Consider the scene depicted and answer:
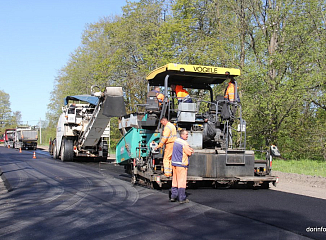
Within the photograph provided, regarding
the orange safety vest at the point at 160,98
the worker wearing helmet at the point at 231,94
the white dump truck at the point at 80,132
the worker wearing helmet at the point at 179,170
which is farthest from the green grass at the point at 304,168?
the worker wearing helmet at the point at 179,170

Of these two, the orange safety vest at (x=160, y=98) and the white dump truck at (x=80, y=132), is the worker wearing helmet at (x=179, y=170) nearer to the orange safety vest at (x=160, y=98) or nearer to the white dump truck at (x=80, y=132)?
the orange safety vest at (x=160, y=98)

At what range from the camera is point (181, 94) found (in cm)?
1023

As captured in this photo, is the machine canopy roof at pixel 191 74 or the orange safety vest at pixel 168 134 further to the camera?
the machine canopy roof at pixel 191 74

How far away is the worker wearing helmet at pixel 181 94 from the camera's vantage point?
1004cm

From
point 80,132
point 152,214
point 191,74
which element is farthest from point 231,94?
point 80,132

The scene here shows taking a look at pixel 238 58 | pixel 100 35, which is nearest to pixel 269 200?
pixel 238 58

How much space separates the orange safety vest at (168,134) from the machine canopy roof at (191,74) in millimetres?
1509

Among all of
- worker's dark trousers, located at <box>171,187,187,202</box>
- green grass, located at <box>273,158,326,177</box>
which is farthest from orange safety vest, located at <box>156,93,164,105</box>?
green grass, located at <box>273,158,326,177</box>

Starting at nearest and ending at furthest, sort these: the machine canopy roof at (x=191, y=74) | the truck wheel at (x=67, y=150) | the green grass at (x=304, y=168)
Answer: the machine canopy roof at (x=191, y=74)
the green grass at (x=304, y=168)
the truck wheel at (x=67, y=150)

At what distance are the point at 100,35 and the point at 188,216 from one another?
119ft

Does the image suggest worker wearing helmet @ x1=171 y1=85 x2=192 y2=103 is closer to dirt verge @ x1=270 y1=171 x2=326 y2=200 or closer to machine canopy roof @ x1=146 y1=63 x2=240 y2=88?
machine canopy roof @ x1=146 y1=63 x2=240 y2=88

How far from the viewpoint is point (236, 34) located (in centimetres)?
2284

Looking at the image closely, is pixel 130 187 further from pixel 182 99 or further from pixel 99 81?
pixel 99 81

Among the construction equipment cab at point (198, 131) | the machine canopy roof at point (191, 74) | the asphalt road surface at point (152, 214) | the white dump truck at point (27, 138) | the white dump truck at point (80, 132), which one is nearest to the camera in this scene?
the asphalt road surface at point (152, 214)
